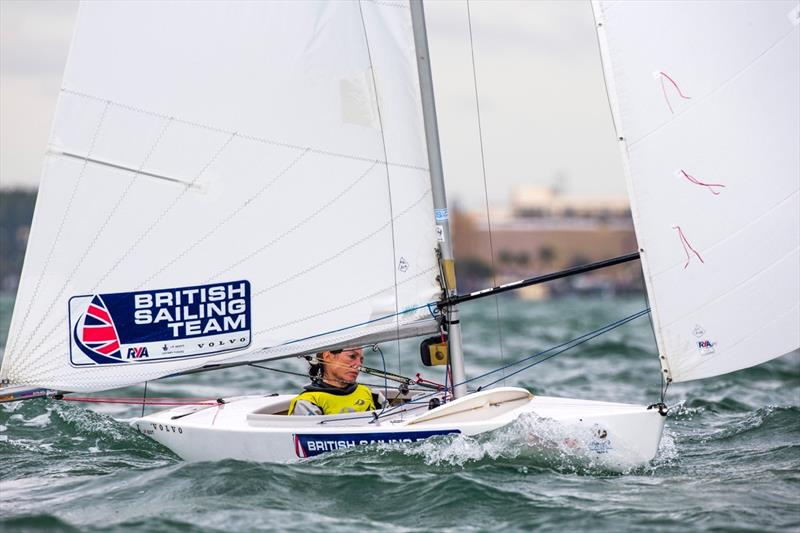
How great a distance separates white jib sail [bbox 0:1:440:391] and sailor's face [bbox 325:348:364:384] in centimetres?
14

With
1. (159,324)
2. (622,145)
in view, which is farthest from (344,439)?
(622,145)

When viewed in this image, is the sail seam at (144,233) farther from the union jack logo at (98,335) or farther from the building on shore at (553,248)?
the building on shore at (553,248)

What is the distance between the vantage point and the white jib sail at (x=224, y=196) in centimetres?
684

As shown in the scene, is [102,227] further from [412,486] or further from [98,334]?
[412,486]

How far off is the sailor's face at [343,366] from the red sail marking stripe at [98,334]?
1.24m

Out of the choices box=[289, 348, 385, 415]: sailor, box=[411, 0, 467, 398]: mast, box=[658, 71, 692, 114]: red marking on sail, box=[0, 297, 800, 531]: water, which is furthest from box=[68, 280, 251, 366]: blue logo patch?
box=[658, 71, 692, 114]: red marking on sail

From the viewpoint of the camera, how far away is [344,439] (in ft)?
21.7

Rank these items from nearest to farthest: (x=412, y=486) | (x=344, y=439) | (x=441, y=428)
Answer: (x=412, y=486)
(x=441, y=428)
(x=344, y=439)

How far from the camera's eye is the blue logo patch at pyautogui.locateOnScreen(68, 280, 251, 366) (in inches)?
271

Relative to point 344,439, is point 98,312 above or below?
above

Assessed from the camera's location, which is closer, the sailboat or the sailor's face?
the sailboat

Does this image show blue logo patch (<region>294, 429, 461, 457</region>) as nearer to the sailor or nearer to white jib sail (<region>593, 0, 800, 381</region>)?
the sailor

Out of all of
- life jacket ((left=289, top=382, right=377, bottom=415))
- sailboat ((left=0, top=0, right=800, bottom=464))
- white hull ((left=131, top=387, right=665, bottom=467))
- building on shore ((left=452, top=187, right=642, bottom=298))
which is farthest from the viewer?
building on shore ((left=452, top=187, right=642, bottom=298))

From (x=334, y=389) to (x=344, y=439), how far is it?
597 millimetres
